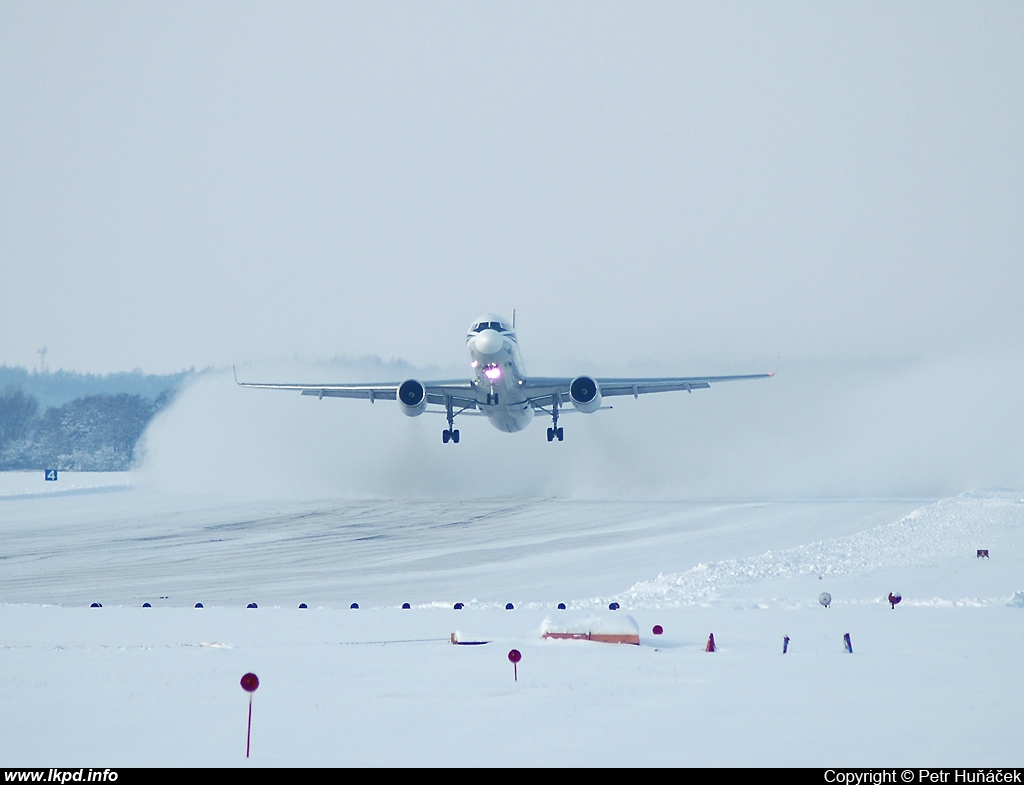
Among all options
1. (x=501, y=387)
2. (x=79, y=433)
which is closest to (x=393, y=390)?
(x=501, y=387)

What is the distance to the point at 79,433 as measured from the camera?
447ft

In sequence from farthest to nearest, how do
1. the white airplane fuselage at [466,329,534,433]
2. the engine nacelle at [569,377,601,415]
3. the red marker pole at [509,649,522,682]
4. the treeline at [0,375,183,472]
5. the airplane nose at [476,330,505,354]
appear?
the treeline at [0,375,183,472] < the engine nacelle at [569,377,601,415] < the white airplane fuselage at [466,329,534,433] < the airplane nose at [476,330,505,354] < the red marker pole at [509,649,522,682]

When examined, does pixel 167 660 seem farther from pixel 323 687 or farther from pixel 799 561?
pixel 799 561

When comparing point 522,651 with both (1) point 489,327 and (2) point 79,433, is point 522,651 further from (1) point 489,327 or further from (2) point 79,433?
(2) point 79,433

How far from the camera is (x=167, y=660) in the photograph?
15227mm

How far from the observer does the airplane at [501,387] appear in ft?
132

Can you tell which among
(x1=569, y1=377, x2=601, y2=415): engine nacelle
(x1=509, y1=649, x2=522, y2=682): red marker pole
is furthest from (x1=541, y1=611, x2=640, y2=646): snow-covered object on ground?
(x1=569, y1=377, x2=601, y2=415): engine nacelle

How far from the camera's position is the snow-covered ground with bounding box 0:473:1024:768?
34.4 feet

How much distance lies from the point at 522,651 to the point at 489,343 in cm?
2408

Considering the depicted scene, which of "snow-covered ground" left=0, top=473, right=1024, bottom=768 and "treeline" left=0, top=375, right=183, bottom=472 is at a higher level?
"treeline" left=0, top=375, right=183, bottom=472

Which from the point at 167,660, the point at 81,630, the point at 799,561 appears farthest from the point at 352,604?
the point at 799,561

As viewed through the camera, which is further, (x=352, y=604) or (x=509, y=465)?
(x=509, y=465)

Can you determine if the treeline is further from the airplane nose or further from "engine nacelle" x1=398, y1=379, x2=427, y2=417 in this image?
the airplane nose

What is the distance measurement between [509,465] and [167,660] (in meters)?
Answer: 52.3
